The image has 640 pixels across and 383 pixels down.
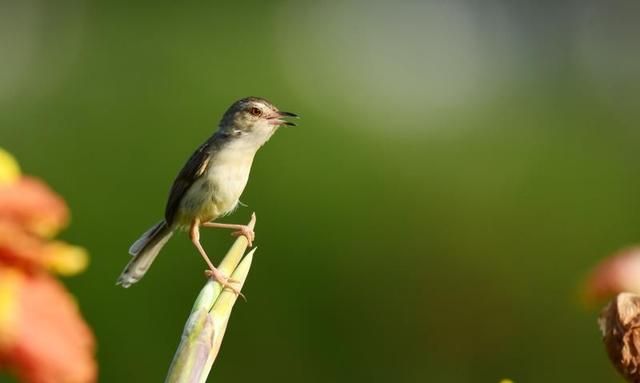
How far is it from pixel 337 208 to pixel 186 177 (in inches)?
140

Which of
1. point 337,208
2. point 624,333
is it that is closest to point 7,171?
point 624,333

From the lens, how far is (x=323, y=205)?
6.92m

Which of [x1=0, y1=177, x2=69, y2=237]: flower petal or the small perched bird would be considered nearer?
[x1=0, y1=177, x2=69, y2=237]: flower petal

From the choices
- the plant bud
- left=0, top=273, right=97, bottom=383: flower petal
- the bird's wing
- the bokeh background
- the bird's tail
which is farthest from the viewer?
the bokeh background

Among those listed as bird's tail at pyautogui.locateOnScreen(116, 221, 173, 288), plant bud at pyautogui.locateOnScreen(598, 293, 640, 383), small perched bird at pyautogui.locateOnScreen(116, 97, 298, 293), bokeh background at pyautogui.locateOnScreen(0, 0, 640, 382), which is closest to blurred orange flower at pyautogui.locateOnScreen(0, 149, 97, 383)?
plant bud at pyautogui.locateOnScreen(598, 293, 640, 383)

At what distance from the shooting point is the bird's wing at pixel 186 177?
334 cm

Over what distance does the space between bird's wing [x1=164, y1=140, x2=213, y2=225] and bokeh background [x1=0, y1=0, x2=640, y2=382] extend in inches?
91.4

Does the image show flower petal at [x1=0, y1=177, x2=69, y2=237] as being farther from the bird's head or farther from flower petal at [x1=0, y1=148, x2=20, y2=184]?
the bird's head

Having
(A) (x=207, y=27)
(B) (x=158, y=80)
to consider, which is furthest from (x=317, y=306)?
(A) (x=207, y=27)

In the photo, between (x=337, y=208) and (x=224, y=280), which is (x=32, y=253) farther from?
(x=337, y=208)

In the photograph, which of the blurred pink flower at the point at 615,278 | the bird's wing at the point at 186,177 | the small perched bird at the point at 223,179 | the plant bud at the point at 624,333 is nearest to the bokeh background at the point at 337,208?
the bird's wing at the point at 186,177

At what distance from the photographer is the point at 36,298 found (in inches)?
36.4

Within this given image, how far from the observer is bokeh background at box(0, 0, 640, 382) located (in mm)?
6258

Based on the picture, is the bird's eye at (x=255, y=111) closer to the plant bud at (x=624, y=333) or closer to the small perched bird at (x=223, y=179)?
the small perched bird at (x=223, y=179)
